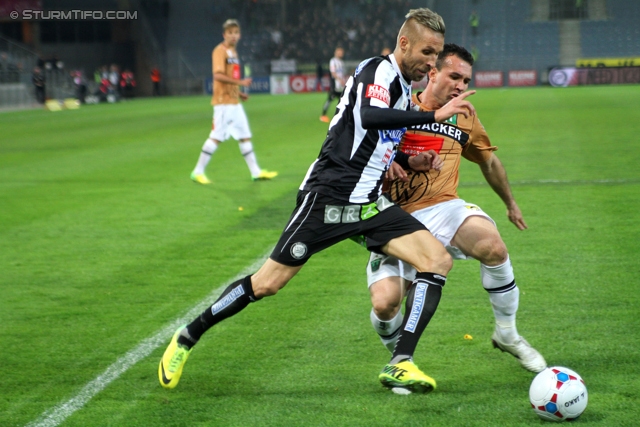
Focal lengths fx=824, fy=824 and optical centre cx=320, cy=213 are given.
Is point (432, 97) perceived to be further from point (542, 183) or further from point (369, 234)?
point (542, 183)

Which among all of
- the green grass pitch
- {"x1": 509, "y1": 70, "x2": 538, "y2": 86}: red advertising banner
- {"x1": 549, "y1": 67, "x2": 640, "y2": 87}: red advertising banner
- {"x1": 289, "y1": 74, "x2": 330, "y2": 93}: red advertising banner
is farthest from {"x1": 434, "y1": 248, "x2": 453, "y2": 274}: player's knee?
{"x1": 289, "y1": 74, "x2": 330, "y2": 93}: red advertising banner

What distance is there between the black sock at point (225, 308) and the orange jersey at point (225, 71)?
7.82 metres

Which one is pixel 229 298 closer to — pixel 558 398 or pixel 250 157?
pixel 558 398

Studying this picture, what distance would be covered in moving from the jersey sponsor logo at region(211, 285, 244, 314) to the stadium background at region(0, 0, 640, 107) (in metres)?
44.2

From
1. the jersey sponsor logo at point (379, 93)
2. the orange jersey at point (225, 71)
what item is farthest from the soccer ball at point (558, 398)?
the orange jersey at point (225, 71)

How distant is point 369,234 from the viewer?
14.0 ft

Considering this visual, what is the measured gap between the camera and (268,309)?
5750mm

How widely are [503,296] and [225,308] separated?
1.50 meters

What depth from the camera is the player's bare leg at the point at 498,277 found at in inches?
173

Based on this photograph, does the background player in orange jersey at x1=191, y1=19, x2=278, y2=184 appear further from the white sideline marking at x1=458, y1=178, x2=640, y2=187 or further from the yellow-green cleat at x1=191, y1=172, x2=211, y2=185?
the white sideline marking at x1=458, y1=178, x2=640, y2=187

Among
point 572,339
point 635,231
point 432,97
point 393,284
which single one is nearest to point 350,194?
point 393,284

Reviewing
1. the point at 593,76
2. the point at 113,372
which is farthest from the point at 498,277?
the point at 593,76

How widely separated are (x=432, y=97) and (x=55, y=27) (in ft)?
161

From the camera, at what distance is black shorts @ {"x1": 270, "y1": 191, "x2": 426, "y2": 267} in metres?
4.24
